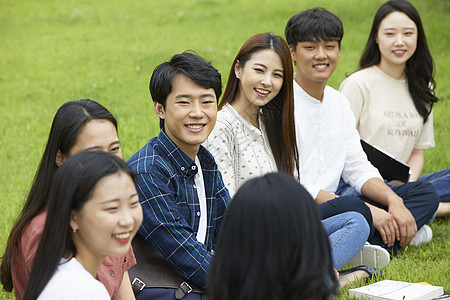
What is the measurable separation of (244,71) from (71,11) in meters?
10.0

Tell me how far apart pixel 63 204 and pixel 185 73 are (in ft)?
4.11

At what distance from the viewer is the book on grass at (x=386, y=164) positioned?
4.81 m

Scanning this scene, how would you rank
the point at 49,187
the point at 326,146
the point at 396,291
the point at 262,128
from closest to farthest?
1. the point at 49,187
2. the point at 396,291
3. the point at 262,128
4. the point at 326,146

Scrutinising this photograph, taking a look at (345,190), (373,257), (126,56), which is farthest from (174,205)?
(126,56)

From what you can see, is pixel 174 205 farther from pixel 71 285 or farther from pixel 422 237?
pixel 422 237

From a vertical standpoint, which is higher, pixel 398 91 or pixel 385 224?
pixel 398 91

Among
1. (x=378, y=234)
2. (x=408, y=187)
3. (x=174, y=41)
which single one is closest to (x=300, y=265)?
(x=378, y=234)

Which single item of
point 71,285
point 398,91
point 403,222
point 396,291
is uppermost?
point 398,91

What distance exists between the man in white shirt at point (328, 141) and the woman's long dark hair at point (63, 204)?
2463 mm

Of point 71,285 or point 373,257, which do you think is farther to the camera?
point 373,257

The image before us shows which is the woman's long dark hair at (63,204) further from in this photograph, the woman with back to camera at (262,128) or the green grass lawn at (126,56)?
the green grass lawn at (126,56)

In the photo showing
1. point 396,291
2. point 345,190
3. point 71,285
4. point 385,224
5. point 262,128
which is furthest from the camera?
point 345,190

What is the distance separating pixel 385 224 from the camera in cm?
426

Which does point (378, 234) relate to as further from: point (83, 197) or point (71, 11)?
point (71, 11)
